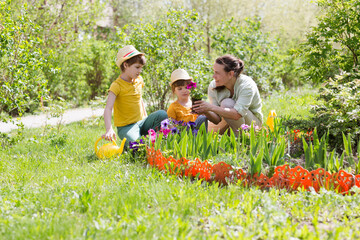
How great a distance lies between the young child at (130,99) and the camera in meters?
3.96

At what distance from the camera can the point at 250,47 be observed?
A: 8.94 m

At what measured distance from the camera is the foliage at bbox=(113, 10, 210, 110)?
5.85 metres

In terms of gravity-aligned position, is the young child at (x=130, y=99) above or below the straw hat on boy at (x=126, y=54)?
below

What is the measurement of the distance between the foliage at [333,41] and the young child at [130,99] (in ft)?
6.42

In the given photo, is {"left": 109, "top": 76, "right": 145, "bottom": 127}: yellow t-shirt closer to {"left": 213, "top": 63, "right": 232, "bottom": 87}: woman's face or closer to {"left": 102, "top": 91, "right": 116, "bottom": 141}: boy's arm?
{"left": 102, "top": 91, "right": 116, "bottom": 141}: boy's arm

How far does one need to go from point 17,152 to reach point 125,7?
17.9 meters

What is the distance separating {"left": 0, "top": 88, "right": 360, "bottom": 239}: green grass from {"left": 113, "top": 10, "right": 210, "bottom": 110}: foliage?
3.31m

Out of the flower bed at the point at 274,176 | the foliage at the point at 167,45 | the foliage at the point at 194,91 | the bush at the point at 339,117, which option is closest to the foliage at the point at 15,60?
the foliage at the point at 167,45

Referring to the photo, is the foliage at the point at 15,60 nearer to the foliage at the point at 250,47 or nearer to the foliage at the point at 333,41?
the foliage at the point at 333,41

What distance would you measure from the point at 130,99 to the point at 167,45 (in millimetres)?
2236

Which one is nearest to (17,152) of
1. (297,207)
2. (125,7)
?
(297,207)

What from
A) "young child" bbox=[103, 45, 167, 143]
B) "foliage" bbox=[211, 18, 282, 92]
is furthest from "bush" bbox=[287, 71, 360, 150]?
"foliage" bbox=[211, 18, 282, 92]

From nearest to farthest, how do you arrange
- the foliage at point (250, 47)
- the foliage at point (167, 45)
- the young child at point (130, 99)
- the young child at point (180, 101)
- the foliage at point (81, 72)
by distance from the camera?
the young child at point (130, 99) → the young child at point (180, 101) → the foliage at point (167, 45) → the foliage at point (250, 47) → the foliage at point (81, 72)

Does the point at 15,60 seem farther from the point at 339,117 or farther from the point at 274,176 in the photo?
the point at 339,117
